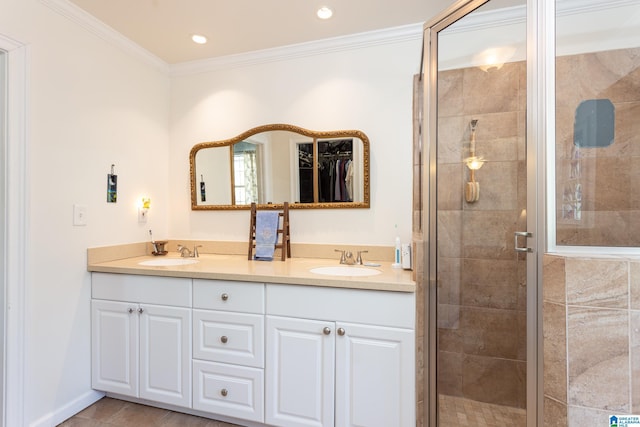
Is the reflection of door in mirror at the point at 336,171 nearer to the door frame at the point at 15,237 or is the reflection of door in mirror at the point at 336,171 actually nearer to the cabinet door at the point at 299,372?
the cabinet door at the point at 299,372

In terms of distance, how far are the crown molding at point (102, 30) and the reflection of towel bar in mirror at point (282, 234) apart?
1338 mm

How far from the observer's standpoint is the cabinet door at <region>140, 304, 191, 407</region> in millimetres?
1743

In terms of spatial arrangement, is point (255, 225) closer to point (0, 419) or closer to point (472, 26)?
point (0, 419)

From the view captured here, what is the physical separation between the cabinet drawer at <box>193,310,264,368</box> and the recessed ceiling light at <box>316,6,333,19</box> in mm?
1736

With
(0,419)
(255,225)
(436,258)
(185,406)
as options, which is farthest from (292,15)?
(0,419)

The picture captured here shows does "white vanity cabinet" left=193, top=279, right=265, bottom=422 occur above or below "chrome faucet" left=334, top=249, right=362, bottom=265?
below

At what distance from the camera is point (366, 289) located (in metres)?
1.49

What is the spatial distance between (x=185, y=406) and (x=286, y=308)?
32.8 inches

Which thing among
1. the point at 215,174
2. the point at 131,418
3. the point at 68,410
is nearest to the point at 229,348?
the point at 131,418

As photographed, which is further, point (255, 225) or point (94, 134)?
point (255, 225)

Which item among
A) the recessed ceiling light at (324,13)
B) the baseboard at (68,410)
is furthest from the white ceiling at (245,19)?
the baseboard at (68,410)

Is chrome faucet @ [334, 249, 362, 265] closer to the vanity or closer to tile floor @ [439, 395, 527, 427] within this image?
the vanity

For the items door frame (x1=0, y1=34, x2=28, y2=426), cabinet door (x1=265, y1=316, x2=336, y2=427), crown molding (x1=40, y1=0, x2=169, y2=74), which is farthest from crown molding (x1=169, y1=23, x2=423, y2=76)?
cabinet door (x1=265, y1=316, x2=336, y2=427)

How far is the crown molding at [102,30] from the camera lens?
1727 mm
